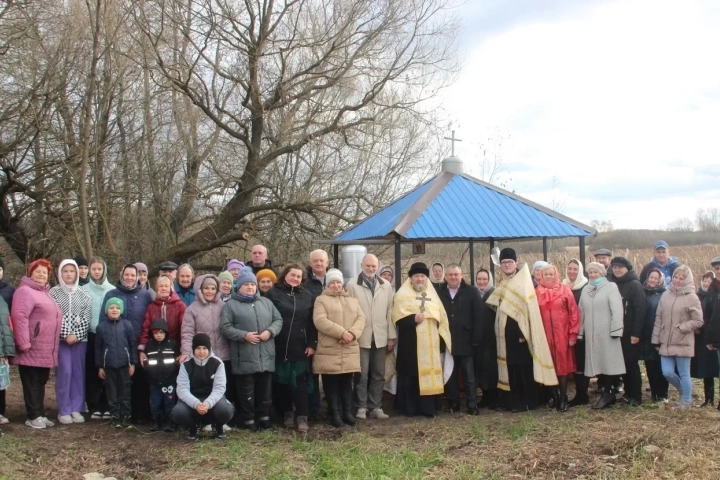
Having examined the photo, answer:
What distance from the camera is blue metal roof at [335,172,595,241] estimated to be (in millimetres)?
7660

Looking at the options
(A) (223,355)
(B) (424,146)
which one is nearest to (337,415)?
(A) (223,355)

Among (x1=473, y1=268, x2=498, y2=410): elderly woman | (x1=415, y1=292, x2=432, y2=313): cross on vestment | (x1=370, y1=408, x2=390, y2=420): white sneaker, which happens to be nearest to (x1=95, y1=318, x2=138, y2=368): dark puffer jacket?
(x1=370, y1=408, x2=390, y2=420): white sneaker

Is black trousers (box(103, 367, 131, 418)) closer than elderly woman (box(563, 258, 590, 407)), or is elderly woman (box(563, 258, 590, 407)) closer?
black trousers (box(103, 367, 131, 418))

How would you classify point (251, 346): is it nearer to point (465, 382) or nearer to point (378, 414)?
point (378, 414)

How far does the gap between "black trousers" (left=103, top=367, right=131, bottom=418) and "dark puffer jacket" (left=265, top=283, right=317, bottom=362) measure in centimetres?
146

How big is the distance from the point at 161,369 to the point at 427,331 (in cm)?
259

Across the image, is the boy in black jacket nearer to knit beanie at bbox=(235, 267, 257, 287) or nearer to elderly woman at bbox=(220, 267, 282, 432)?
elderly woman at bbox=(220, 267, 282, 432)

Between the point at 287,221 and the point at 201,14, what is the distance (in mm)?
3941

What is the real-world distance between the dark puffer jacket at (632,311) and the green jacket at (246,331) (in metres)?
3.46

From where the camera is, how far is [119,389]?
6379mm

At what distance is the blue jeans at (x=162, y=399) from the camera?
6164mm

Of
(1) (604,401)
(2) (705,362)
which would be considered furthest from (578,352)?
(2) (705,362)

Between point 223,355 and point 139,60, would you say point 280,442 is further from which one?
point 139,60

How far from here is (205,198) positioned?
1318 cm
